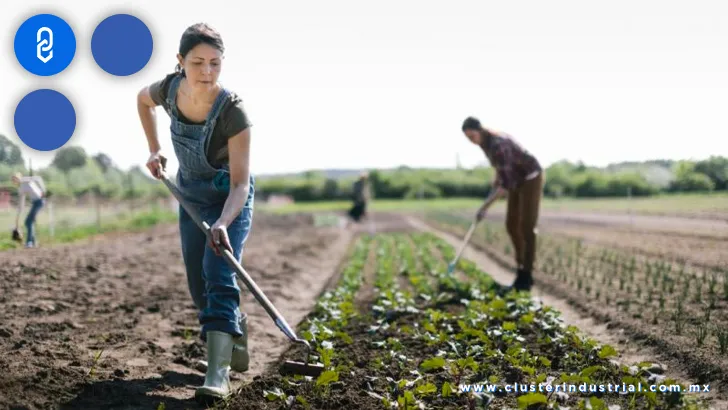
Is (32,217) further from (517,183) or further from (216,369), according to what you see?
(216,369)

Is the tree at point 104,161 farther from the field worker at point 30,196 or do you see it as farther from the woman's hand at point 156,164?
the woman's hand at point 156,164

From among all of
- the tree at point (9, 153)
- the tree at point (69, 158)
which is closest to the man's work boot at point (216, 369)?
the tree at point (9, 153)

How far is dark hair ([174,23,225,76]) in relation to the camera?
3393 millimetres

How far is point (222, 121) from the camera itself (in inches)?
140

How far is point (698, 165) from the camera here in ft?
Answer: 26.7

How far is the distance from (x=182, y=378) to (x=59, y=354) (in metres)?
0.76

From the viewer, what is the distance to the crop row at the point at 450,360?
3475mm

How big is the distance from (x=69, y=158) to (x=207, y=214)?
1405cm

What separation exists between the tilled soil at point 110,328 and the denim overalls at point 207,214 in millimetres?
508

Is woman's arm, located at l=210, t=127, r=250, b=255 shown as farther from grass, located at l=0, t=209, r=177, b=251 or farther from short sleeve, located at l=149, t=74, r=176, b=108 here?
grass, located at l=0, t=209, r=177, b=251

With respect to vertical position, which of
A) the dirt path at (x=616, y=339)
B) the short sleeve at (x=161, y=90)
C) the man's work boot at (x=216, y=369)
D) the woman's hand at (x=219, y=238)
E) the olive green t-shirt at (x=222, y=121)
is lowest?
the dirt path at (x=616, y=339)

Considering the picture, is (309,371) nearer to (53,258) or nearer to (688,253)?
(53,258)

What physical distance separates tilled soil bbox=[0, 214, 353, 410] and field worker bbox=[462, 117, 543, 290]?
2.49 meters

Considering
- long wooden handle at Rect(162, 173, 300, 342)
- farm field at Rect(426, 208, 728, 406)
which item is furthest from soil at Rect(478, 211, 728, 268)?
long wooden handle at Rect(162, 173, 300, 342)
